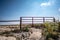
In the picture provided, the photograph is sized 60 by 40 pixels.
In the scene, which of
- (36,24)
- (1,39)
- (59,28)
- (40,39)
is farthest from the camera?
(36,24)

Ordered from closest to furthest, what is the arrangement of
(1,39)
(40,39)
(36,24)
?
(1,39)
(40,39)
(36,24)

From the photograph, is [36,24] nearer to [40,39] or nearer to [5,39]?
[40,39]

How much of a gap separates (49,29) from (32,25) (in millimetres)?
1981

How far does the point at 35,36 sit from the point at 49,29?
0.90 meters

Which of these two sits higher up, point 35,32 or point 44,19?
point 44,19

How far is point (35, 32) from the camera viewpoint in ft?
23.1

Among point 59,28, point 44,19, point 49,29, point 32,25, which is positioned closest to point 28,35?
point 49,29

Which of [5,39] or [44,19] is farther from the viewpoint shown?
[44,19]

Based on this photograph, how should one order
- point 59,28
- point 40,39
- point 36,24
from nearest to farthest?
1. point 40,39
2. point 59,28
3. point 36,24

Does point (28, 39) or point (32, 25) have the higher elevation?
point (32, 25)

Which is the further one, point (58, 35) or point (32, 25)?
point (32, 25)

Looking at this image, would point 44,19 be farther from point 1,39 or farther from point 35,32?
point 1,39

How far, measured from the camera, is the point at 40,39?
20.8ft

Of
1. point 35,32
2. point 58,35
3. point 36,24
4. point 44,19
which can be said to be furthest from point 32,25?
point 58,35
